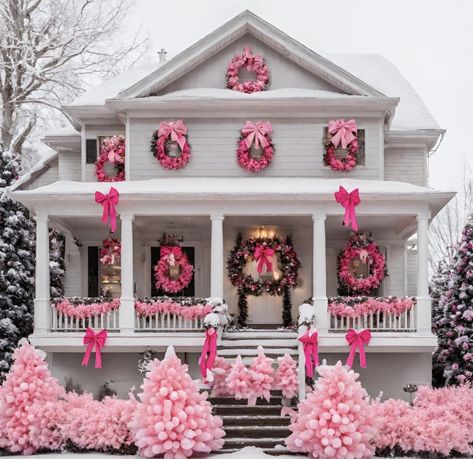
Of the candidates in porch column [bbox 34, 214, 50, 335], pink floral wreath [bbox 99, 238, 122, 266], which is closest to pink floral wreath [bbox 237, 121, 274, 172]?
pink floral wreath [bbox 99, 238, 122, 266]

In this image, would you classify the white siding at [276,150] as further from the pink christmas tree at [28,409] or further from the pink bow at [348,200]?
the pink christmas tree at [28,409]

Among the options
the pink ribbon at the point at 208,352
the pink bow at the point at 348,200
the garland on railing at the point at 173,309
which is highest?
the pink bow at the point at 348,200

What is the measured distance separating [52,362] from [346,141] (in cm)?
868

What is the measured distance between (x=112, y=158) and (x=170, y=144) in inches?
62.0

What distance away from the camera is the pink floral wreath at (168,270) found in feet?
60.4

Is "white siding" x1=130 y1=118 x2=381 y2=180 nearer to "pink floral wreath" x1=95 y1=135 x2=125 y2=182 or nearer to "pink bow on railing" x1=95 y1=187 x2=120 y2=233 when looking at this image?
"pink floral wreath" x1=95 y1=135 x2=125 y2=182

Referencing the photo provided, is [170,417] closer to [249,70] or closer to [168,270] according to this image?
[168,270]

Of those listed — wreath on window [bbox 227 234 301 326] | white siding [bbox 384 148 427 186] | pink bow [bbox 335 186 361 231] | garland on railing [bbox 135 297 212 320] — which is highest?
white siding [bbox 384 148 427 186]

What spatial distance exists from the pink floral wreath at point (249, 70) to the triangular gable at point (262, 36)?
542mm

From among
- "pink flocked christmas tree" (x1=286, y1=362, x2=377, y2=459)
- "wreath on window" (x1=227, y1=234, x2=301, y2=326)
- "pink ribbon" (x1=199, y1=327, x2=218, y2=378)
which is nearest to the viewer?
"pink flocked christmas tree" (x1=286, y1=362, x2=377, y2=459)

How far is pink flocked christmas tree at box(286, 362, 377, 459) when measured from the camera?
12398 mm

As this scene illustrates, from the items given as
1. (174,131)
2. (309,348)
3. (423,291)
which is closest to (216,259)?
(309,348)

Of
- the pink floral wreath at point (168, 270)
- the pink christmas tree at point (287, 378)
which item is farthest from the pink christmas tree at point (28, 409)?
the pink floral wreath at point (168, 270)

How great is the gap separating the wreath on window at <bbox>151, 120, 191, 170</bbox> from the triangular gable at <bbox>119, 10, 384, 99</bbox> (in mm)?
1018
